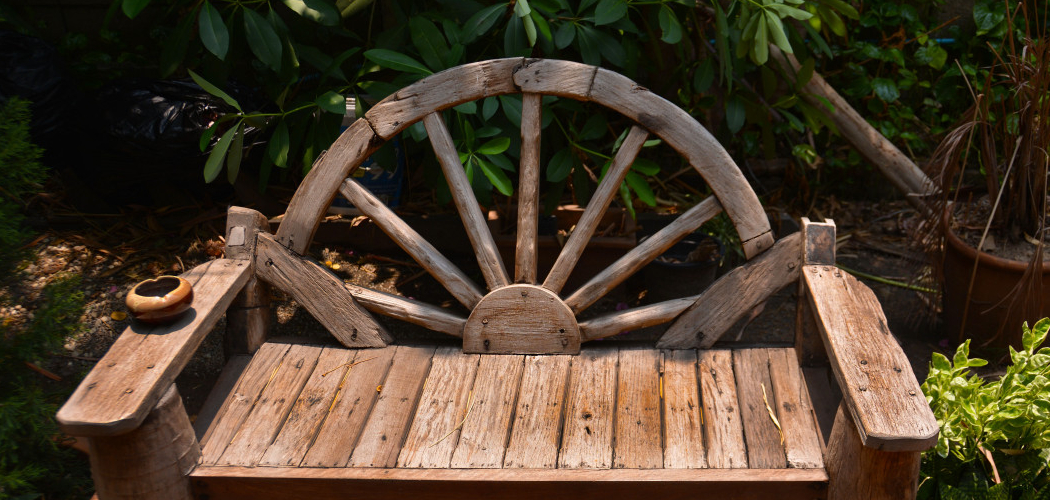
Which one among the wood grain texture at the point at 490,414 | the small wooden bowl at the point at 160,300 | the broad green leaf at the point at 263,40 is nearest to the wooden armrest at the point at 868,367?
the wood grain texture at the point at 490,414

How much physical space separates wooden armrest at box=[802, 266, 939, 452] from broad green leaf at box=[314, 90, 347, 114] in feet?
4.17

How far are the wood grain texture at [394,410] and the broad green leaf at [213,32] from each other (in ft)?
2.93

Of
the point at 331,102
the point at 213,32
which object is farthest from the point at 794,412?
the point at 213,32

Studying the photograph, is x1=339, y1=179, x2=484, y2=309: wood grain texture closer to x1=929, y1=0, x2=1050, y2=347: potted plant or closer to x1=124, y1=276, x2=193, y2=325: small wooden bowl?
x1=124, y1=276, x2=193, y2=325: small wooden bowl

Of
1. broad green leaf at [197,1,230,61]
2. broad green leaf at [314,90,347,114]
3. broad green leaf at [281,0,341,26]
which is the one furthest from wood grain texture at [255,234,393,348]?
broad green leaf at [281,0,341,26]

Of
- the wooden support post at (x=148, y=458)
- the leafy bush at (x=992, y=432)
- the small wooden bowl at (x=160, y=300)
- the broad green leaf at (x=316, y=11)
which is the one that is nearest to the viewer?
the wooden support post at (x=148, y=458)

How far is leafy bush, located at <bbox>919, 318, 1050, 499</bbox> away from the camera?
1794 mm

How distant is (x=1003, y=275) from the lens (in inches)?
105

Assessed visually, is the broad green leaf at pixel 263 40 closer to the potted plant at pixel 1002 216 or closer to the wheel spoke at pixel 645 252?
the wheel spoke at pixel 645 252

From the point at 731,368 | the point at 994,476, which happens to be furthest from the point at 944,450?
the point at 731,368

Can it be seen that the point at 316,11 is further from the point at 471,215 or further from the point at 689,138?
the point at 689,138

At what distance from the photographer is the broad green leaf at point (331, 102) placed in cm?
220

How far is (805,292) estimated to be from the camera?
1928 mm

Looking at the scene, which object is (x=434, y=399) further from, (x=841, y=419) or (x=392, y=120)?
(x=841, y=419)
